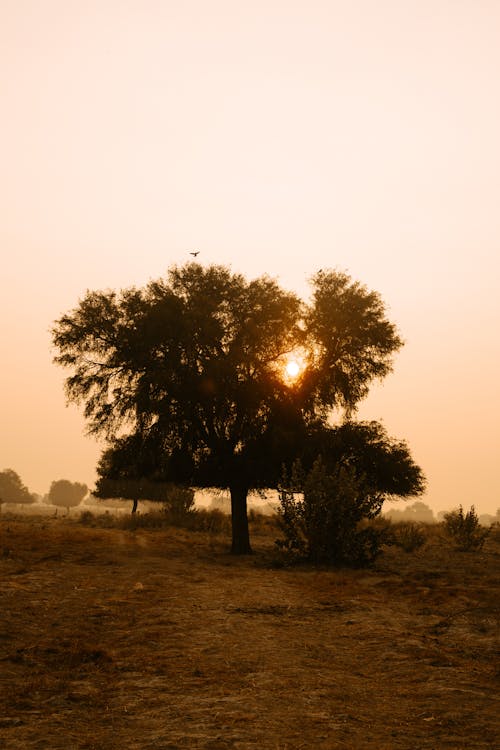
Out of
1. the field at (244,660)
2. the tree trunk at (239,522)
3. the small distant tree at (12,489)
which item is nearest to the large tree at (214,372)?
the tree trunk at (239,522)

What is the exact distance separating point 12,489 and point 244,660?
161 meters

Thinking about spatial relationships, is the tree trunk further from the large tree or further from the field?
the field

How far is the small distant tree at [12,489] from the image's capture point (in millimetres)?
155000

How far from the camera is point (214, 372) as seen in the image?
22.2m

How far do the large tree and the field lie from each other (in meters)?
6.69

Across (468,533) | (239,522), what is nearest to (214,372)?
(239,522)

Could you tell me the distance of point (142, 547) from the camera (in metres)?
23.2

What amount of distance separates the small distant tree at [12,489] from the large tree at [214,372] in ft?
466

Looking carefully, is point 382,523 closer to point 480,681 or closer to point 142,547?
point 142,547

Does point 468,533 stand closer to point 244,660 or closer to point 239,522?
point 239,522

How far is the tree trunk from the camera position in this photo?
76.7 ft

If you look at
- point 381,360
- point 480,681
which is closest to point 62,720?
point 480,681

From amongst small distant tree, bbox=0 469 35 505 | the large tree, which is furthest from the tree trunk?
small distant tree, bbox=0 469 35 505

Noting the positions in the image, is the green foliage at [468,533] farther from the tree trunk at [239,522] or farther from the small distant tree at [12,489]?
the small distant tree at [12,489]
